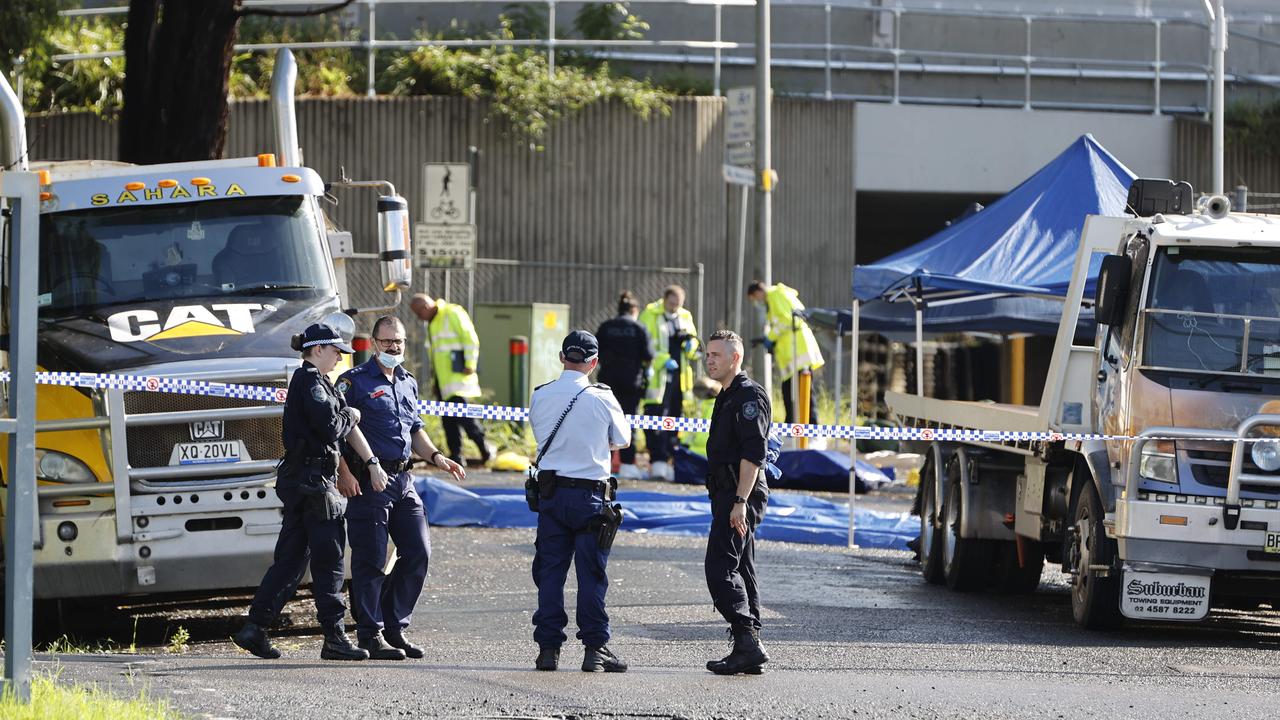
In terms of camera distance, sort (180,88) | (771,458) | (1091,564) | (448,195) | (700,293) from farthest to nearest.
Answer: (700,293) < (448,195) < (180,88) < (1091,564) < (771,458)

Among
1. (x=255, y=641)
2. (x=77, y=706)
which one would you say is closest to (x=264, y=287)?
(x=255, y=641)

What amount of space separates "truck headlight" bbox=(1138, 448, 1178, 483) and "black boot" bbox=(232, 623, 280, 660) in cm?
493

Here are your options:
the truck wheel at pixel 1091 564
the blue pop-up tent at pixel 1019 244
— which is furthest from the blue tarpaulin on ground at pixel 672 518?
the truck wheel at pixel 1091 564

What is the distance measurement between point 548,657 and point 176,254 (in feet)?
12.7

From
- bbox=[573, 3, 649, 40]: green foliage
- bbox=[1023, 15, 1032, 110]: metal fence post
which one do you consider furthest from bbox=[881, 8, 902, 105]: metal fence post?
bbox=[573, 3, 649, 40]: green foliage

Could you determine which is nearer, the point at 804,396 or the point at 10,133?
the point at 10,133

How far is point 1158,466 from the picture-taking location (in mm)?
10594

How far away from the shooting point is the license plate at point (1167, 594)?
418 inches

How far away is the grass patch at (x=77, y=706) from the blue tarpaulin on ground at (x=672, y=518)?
27.2 ft

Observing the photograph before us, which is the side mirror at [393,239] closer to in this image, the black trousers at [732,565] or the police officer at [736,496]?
the police officer at [736,496]

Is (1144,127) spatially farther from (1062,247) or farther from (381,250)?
(381,250)

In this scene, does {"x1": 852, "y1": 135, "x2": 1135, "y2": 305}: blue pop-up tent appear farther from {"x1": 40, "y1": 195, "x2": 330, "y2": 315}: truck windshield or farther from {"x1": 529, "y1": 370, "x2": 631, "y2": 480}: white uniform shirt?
{"x1": 529, "y1": 370, "x2": 631, "y2": 480}: white uniform shirt

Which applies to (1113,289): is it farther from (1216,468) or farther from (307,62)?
(307,62)

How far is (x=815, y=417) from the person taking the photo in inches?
898
